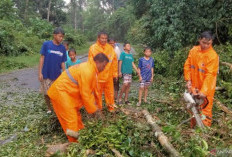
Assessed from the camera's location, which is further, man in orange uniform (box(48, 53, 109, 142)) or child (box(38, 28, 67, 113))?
child (box(38, 28, 67, 113))

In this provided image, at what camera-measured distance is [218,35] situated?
9781 millimetres

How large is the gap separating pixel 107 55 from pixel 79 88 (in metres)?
1.89

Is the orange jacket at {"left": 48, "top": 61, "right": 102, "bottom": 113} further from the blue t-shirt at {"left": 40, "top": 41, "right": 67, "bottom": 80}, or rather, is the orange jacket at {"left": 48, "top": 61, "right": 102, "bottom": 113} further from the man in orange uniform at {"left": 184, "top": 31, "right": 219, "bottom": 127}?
the man in orange uniform at {"left": 184, "top": 31, "right": 219, "bottom": 127}

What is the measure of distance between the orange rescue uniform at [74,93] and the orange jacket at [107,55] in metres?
1.39

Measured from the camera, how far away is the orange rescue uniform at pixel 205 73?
14.0 ft

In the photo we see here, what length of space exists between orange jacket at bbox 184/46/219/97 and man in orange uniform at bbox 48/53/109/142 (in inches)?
70.6

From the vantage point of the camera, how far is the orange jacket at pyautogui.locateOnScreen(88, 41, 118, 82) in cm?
528

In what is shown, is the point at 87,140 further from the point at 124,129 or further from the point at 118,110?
the point at 118,110

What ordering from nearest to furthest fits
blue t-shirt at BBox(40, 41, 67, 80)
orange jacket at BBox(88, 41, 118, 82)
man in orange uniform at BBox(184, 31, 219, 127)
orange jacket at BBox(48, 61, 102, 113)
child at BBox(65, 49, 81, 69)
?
orange jacket at BBox(48, 61, 102, 113)
man in orange uniform at BBox(184, 31, 219, 127)
blue t-shirt at BBox(40, 41, 67, 80)
orange jacket at BBox(88, 41, 118, 82)
child at BBox(65, 49, 81, 69)

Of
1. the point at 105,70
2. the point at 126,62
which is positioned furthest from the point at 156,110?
the point at 105,70

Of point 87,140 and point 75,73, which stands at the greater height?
point 75,73

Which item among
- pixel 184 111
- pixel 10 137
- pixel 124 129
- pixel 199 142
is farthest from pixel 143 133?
pixel 10 137

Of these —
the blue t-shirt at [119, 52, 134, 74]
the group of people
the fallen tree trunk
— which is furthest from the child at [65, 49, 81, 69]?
the fallen tree trunk

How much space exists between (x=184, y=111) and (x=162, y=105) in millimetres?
1118
